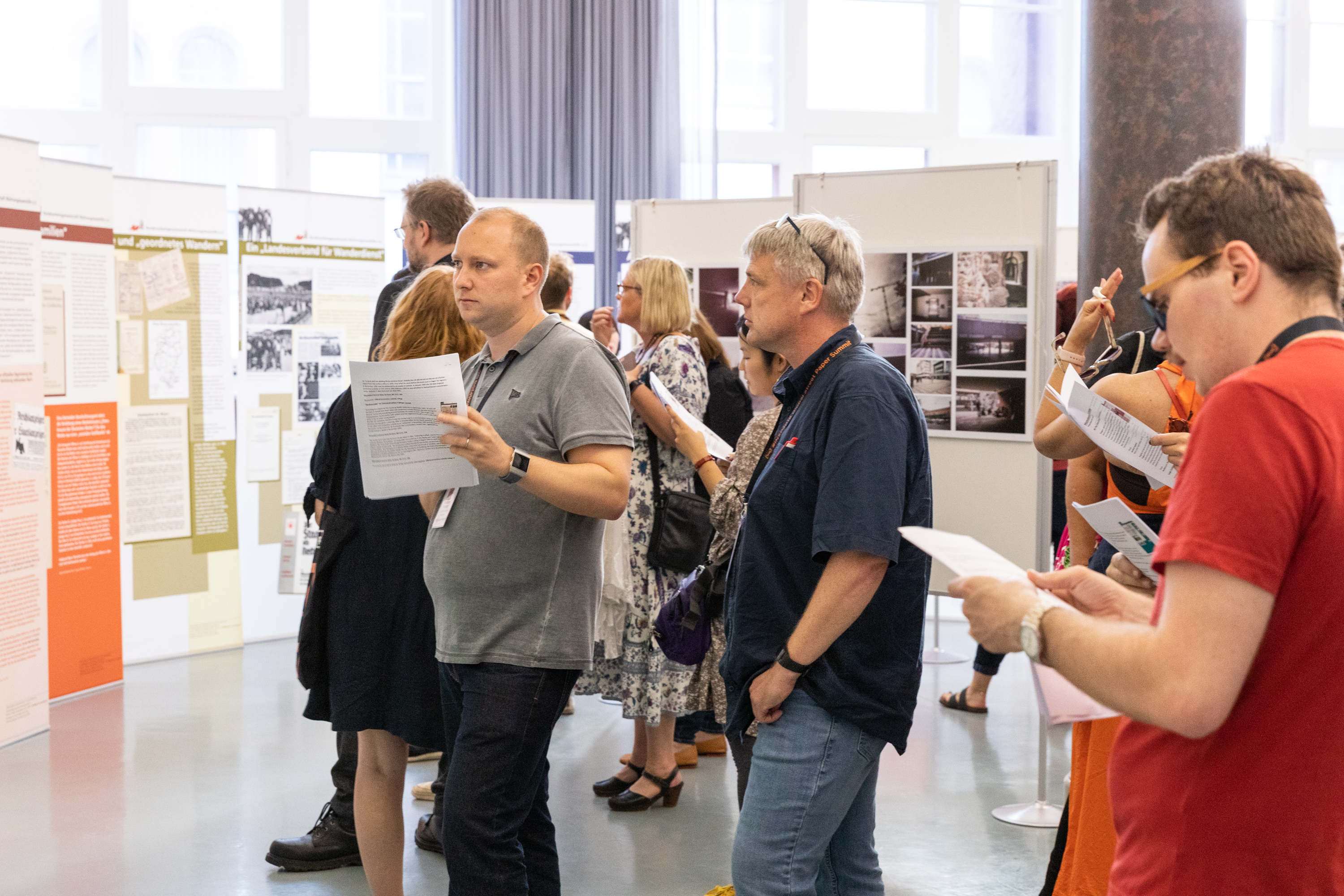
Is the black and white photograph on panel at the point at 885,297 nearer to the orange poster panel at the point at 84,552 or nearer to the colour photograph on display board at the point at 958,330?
the colour photograph on display board at the point at 958,330

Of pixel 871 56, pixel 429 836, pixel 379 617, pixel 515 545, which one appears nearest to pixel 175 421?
pixel 429 836

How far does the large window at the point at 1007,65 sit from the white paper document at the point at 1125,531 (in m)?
7.94

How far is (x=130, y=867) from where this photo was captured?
10.6 ft

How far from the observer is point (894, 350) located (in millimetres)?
4594

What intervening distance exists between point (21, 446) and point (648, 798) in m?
2.68

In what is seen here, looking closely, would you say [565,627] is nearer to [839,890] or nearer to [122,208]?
[839,890]

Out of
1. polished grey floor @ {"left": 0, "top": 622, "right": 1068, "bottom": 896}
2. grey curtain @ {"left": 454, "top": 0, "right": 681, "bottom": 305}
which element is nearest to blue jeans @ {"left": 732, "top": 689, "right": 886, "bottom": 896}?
polished grey floor @ {"left": 0, "top": 622, "right": 1068, "bottom": 896}

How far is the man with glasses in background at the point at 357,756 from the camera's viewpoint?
3.22 meters

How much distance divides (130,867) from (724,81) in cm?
707

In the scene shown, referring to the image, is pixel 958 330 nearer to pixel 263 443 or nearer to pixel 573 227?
pixel 573 227

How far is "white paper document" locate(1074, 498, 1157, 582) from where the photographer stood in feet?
5.30

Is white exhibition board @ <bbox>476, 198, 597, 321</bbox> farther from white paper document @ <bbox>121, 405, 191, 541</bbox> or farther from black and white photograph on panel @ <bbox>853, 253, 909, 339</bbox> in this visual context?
black and white photograph on panel @ <bbox>853, 253, 909, 339</bbox>

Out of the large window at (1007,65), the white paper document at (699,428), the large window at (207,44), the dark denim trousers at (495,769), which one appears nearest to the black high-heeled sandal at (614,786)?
the white paper document at (699,428)

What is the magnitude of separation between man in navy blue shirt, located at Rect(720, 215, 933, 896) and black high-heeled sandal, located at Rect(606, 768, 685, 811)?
177 centimetres
